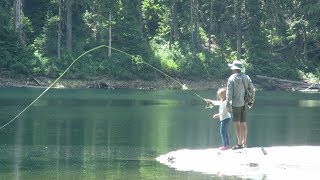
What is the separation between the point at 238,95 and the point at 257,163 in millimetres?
1767

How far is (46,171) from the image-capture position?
17.8m

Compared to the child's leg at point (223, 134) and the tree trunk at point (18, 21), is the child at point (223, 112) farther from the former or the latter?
the tree trunk at point (18, 21)

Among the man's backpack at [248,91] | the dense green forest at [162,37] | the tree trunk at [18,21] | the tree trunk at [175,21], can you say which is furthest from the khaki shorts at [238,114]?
the tree trunk at [175,21]

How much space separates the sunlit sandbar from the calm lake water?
572 millimetres

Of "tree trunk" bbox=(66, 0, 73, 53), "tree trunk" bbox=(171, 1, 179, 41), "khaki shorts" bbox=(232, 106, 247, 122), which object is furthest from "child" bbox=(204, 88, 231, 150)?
"tree trunk" bbox=(171, 1, 179, 41)

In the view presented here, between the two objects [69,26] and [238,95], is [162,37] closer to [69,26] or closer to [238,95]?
[69,26]

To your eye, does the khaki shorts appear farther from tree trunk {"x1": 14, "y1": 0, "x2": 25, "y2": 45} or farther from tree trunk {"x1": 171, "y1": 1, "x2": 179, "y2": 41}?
tree trunk {"x1": 171, "y1": 1, "x2": 179, "y2": 41}

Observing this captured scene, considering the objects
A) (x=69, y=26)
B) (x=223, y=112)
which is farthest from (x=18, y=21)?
(x=223, y=112)

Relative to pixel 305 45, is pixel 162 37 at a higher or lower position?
higher

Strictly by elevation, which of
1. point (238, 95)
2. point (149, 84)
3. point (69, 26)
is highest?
point (69, 26)

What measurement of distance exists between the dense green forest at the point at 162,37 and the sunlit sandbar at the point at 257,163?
1643 inches

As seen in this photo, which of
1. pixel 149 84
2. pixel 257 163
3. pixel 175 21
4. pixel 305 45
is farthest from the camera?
pixel 305 45

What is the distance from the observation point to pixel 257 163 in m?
17.3

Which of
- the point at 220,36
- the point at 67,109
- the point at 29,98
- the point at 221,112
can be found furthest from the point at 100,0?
the point at 221,112
